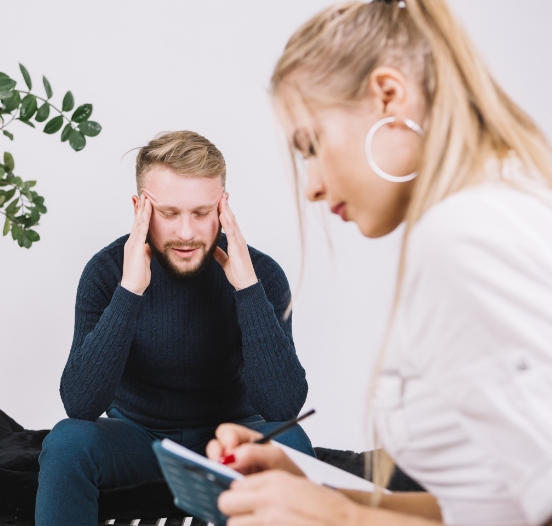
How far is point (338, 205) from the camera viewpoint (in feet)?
3.06

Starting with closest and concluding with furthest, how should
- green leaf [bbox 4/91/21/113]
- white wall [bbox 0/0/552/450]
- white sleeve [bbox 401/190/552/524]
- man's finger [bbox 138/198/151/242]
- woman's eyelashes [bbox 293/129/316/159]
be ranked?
1. white sleeve [bbox 401/190/552/524]
2. woman's eyelashes [bbox 293/129/316/159]
3. green leaf [bbox 4/91/21/113]
4. man's finger [bbox 138/198/151/242]
5. white wall [bbox 0/0/552/450]

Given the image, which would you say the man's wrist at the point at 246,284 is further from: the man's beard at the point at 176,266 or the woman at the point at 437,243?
the woman at the point at 437,243

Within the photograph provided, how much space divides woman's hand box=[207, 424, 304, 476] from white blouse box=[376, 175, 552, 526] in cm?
30

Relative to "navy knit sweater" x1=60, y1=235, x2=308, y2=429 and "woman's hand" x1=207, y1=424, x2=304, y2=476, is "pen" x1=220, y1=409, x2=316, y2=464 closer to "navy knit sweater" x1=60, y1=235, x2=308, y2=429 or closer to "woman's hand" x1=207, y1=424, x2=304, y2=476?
"woman's hand" x1=207, y1=424, x2=304, y2=476

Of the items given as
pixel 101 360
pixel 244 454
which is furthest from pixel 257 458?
pixel 101 360

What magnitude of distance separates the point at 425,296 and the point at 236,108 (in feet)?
6.31

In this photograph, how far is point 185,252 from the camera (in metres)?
1.95

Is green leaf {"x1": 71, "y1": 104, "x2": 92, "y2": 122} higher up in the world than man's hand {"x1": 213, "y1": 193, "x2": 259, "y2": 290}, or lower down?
higher up

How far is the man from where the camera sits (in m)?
1.78

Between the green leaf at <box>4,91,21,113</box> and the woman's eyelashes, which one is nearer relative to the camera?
the woman's eyelashes

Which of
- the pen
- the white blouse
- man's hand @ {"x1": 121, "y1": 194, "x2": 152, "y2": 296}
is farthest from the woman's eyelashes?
man's hand @ {"x1": 121, "y1": 194, "x2": 152, "y2": 296}

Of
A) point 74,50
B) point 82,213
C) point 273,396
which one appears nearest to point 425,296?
point 273,396

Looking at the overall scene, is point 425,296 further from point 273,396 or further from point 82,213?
point 82,213

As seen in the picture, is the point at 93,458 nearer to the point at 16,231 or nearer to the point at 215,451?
the point at 16,231
